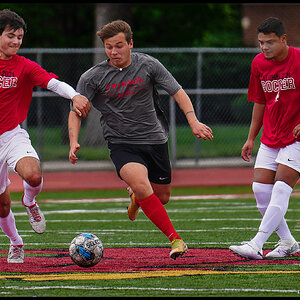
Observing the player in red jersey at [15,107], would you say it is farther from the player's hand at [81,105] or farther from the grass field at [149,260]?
the grass field at [149,260]

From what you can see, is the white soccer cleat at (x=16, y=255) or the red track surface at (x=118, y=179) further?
the red track surface at (x=118, y=179)

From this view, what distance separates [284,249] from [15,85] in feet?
9.54

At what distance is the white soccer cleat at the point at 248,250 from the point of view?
686 centimetres

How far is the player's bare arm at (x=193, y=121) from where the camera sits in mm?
6900

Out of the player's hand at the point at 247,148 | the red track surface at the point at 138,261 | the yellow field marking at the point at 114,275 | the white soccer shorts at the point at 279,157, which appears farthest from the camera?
the player's hand at the point at 247,148

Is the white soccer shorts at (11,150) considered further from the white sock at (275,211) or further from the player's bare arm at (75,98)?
the white sock at (275,211)

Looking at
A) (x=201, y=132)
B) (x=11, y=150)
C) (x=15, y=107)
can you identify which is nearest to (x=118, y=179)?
(x=15, y=107)

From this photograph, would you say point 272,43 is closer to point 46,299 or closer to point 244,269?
point 244,269

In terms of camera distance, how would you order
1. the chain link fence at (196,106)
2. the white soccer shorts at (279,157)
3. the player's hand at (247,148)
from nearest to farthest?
the white soccer shorts at (279,157) → the player's hand at (247,148) → the chain link fence at (196,106)

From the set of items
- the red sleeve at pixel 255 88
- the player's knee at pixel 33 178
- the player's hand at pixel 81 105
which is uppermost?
the red sleeve at pixel 255 88

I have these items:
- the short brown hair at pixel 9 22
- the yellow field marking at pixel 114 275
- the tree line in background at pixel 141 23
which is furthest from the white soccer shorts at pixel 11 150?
the tree line in background at pixel 141 23

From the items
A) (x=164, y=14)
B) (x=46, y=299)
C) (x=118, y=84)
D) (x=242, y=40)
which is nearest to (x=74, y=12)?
(x=164, y=14)

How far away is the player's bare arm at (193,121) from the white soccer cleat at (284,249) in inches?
50.3

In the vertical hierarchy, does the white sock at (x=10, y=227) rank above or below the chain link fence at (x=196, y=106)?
above
